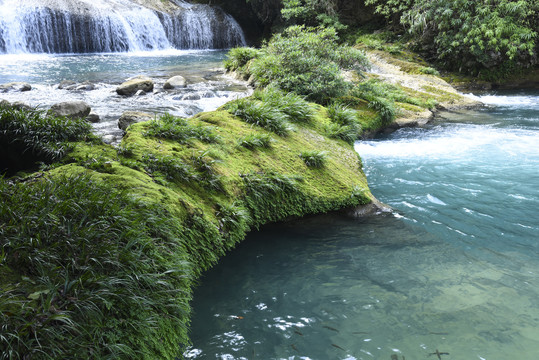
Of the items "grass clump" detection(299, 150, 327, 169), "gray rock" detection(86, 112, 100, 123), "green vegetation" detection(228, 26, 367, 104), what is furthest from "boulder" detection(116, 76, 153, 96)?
"grass clump" detection(299, 150, 327, 169)

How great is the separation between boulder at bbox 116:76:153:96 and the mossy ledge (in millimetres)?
8067

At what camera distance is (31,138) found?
4543mm

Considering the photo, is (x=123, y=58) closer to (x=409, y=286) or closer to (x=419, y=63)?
(x=419, y=63)

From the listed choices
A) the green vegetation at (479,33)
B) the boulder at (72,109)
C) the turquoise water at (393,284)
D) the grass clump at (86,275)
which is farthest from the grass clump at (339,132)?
the green vegetation at (479,33)

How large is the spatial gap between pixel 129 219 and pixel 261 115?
397cm

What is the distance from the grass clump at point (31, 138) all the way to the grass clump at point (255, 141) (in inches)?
82.8

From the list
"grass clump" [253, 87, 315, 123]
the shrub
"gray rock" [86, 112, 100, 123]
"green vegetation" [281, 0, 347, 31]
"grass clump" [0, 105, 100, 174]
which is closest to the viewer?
"grass clump" [0, 105, 100, 174]

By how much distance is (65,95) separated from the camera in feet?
39.9

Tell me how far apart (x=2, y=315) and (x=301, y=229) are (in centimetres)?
378

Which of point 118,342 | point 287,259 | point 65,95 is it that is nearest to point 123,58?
point 65,95

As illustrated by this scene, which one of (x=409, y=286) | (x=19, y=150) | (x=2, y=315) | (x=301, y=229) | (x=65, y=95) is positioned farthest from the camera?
(x=65, y=95)

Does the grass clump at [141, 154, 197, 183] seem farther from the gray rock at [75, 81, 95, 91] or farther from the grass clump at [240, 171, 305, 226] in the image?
the gray rock at [75, 81, 95, 91]

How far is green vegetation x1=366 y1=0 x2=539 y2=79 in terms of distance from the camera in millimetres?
15461

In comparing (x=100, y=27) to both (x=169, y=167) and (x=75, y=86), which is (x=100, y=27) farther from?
(x=169, y=167)
